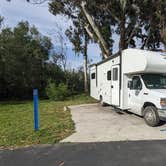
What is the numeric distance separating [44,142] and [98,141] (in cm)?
147

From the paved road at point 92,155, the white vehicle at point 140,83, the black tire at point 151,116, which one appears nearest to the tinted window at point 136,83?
the white vehicle at point 140,83

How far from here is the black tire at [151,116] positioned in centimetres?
830

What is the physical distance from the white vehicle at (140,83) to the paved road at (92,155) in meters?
2.07

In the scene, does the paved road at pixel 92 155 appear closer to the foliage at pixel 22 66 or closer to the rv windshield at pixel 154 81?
the rv windshield at pixel 154 81

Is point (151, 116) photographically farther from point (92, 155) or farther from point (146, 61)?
point (92, 155)

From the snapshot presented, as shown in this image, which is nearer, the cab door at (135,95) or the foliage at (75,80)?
the cab door at (135,95)

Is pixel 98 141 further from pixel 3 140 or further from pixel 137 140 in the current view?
pixel 3 140

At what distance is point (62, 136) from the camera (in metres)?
7.31

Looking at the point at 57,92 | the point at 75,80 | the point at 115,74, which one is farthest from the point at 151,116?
the point at 75,80

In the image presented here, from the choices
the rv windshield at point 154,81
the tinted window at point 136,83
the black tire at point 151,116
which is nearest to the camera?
the black tire at point 151,116

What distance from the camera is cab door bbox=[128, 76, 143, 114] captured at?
9.23m

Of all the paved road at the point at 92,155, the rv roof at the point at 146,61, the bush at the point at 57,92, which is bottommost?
the paved road at the point at 92,155

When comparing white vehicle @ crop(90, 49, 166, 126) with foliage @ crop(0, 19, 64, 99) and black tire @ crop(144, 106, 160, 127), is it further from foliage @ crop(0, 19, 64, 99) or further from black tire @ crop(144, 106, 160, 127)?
foliage @ crop(0, 19, 64, 99)

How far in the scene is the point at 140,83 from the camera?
9289mm
